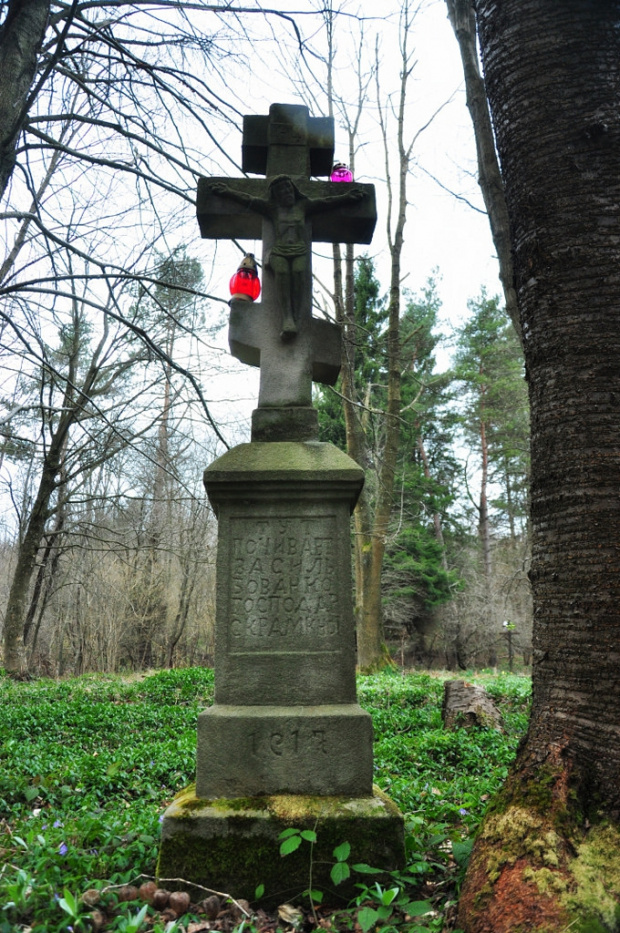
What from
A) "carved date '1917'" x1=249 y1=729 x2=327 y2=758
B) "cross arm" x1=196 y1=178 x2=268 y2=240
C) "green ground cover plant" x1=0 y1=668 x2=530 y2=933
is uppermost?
"cross arm" x1=196 y1=178 x2=268 y2=240

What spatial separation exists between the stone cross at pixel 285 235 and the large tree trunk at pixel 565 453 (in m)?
1.15

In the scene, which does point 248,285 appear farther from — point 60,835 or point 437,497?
point 437,497

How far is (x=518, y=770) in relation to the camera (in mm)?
2436

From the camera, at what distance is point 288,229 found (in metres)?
3.75

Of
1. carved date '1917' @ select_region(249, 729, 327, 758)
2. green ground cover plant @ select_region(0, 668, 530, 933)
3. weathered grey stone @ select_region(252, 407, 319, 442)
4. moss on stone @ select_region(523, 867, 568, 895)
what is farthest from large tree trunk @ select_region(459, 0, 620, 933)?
weathered grey stone @ select_region(252, 407, 319, 442)

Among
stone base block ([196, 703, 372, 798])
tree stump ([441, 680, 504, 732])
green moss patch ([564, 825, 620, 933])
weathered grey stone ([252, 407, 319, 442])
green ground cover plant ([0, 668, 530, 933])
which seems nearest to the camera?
green moss patch ([564, 825, 620, 933])

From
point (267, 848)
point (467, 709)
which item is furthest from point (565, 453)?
point (467, 709)

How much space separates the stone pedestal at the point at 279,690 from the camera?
8.76ft

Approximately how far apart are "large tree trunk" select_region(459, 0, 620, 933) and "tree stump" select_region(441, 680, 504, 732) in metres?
4.19

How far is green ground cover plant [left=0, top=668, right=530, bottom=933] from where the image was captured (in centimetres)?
227

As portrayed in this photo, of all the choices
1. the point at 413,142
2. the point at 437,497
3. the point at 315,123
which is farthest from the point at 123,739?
the point at 437,497

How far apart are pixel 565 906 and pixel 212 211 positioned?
3.65 metres

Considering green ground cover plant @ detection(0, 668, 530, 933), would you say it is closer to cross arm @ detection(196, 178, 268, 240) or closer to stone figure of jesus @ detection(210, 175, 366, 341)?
stone figure of jesus @ detection(210, 175, 366, 341)

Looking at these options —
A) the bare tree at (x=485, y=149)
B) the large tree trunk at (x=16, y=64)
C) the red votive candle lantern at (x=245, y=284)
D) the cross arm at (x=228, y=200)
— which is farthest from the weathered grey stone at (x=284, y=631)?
the bare tree at (x=485, y=149)
